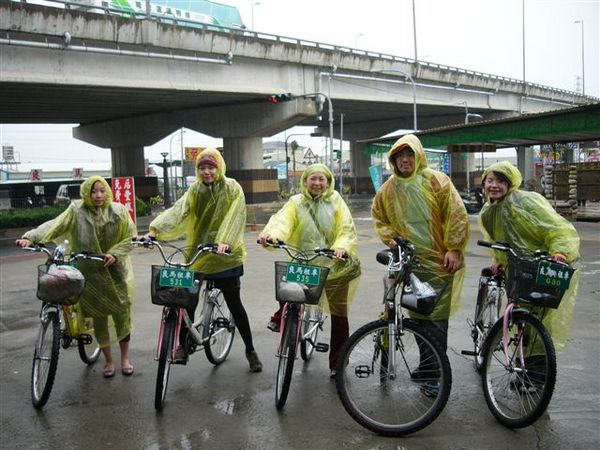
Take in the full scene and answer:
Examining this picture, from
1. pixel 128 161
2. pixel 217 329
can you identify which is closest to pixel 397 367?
pixel 217 329

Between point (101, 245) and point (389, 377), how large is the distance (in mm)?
2505

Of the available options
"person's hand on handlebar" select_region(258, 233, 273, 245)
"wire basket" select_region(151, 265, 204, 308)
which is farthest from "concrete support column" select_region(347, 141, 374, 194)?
"wire basket" select_region(151, 265, 204, 308)

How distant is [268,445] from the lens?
3652 millimetres

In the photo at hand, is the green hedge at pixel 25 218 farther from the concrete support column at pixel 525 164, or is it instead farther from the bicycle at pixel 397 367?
the bicycle at pixel 397 367

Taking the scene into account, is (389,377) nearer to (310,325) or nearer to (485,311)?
(485,311)

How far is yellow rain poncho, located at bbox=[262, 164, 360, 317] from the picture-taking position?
4.63m

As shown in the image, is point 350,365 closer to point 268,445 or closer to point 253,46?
point 268,445

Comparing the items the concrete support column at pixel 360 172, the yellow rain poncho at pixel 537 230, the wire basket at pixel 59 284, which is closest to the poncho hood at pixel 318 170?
the yellow rain poncho at pixel 537 230

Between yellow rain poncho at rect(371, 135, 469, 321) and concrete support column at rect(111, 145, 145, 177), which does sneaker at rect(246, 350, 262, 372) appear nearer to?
yellow rain poncho at rect(371, 135, 469, 321)

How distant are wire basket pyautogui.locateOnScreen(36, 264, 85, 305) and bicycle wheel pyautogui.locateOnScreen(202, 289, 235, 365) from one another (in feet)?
3.24

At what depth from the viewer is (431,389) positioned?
374 cm

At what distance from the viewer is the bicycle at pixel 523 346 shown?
3.67 meters

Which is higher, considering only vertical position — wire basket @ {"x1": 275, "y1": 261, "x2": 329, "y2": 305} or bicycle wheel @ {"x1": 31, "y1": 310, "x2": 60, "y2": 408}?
wire basket @ {"x1": 275, "y1": 261, "x2": 329, "y2": 305}

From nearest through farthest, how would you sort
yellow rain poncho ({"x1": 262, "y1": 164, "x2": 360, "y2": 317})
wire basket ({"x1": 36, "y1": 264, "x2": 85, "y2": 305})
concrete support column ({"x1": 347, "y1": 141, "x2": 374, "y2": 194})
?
wire basket ({"x1": 36, "y1": 264, "x2": 85, "y2": 305})
yellow rain poncho ({"x1": 262, "y1": 164, "x2": 360, "y2": 317})
concrete support column ({"x1": 347, "y1": 141, "x2": 374, "y2": 194})
